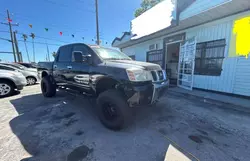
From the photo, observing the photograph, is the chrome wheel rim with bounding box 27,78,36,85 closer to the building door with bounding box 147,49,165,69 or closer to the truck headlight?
the building door with bounding box 147,49,165,69

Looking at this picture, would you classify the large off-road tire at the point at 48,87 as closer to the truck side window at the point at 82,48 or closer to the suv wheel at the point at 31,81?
the truck side window at the point at 82,48

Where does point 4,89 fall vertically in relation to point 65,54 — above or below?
below

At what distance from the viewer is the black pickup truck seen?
2.10m

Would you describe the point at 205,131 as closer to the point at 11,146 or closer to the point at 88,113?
the point at 88,113

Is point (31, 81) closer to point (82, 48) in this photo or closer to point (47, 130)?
point (82, 48)

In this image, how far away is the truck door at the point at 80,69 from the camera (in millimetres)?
2695

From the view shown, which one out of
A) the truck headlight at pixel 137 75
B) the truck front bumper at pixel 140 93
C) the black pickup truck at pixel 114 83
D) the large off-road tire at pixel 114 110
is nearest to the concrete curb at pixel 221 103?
the black pickup truck at pixel 114 83

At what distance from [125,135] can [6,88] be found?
5.68m

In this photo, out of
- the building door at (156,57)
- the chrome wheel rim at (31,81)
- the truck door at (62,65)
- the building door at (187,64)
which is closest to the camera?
the truck door at (62,65)

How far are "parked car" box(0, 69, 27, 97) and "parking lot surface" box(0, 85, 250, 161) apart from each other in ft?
7.24

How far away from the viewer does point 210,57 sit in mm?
4922

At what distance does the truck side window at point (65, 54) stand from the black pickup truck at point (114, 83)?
201 mm

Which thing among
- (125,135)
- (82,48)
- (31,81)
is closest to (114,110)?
(125,135)

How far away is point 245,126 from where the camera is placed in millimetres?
2514
